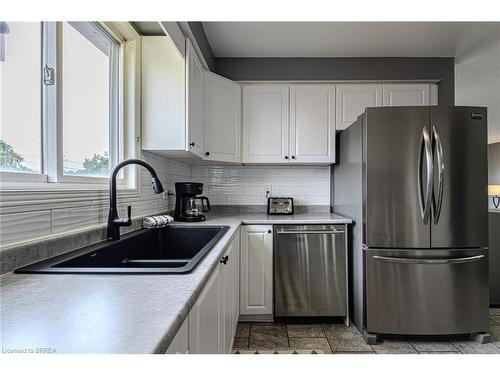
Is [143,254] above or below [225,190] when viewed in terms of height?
below

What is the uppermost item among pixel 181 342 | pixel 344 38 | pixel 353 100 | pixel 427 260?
pixel 344 38

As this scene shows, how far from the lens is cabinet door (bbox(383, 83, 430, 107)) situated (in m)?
2.80

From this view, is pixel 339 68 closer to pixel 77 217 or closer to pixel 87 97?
pixel 87 97

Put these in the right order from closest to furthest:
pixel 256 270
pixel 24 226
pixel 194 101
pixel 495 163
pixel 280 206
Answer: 1. pixel 24 226
2. pixel 194 101
3. pixel 256 270
4. pixel 280 206
5. pixel 495 163

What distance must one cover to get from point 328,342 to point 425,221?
1121 mm

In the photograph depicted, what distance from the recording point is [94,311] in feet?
2.03

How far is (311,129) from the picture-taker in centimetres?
280

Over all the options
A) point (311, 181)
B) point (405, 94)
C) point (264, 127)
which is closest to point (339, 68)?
point (405, 94)

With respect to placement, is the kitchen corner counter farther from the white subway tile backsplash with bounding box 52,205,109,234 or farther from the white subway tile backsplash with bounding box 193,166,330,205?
the white subway tile backsplash with bounding box 193,166,330,205

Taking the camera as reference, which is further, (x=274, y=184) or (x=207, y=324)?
(x=274, y=184)

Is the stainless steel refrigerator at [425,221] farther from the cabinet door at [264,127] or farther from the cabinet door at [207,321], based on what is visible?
the cabinet door at [207,321]

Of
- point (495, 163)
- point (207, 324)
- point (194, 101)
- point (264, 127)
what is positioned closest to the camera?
point (207, 324)
